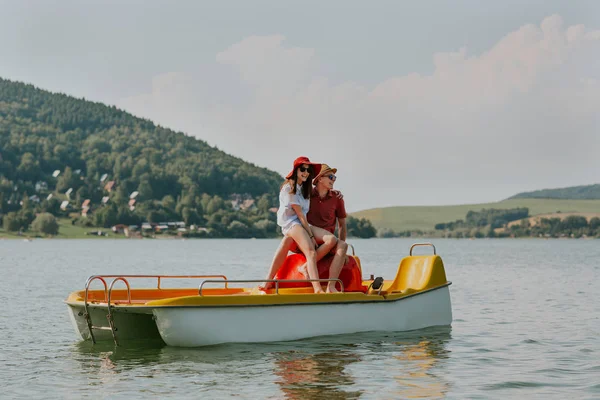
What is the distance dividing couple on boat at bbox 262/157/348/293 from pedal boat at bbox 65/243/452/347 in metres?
0.25

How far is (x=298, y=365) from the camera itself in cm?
1322

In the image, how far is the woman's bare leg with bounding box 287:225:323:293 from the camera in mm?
14859

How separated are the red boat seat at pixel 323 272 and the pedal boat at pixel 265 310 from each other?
0.05 ft

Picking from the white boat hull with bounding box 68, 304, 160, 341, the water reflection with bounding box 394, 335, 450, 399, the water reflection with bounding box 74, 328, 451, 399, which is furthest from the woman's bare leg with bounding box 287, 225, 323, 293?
the white boat hull with bounding box 68, 304, 160, 341

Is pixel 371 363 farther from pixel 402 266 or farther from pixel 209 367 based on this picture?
pixel 402 266

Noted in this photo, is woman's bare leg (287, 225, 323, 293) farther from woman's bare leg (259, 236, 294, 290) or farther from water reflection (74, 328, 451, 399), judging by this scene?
water reflection (74, 328, 451, 399)

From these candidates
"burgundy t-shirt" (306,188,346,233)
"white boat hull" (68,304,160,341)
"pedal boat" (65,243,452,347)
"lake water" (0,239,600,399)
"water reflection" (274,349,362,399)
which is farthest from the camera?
"burgundy t-shirt" (306,188,346,233)

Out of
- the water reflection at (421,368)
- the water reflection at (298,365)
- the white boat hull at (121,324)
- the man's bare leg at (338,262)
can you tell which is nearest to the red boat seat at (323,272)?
the man's bare leg at (338,262)

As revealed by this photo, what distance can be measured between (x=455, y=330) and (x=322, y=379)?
271 inches

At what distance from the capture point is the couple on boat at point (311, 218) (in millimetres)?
14867

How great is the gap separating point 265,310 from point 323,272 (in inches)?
64.6

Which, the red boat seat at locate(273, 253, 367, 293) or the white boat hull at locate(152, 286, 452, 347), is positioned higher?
the red boat seat at locate(273, 253, 367, 293)

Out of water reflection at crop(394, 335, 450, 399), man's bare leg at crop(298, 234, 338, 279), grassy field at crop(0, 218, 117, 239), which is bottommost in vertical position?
water reflection at crop(394, 335, 450, 399)

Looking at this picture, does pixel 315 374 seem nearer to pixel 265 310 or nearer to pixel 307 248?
pixel 265 310
